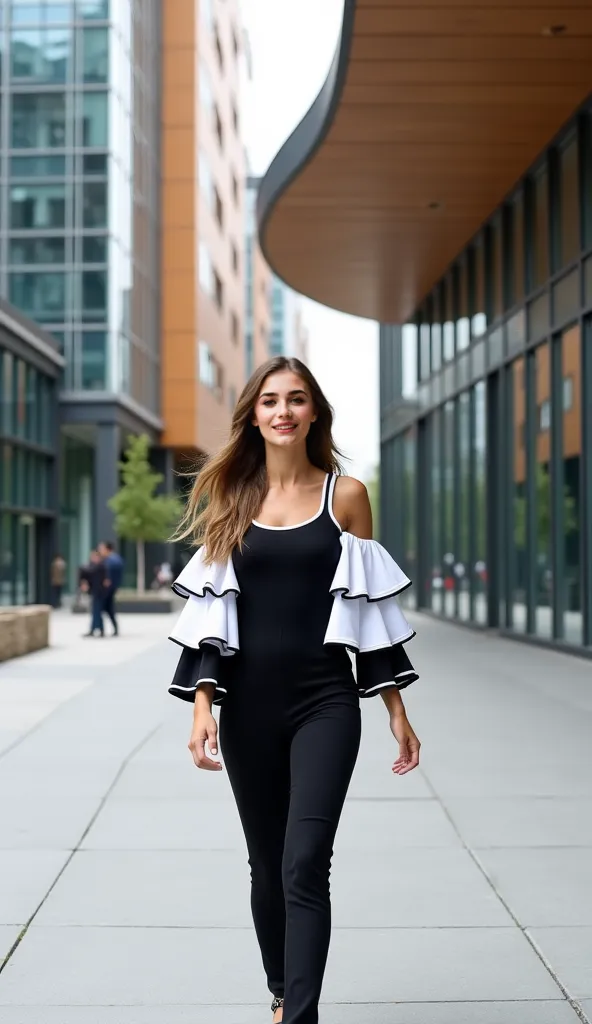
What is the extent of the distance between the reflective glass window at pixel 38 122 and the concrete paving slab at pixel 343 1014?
123 ft

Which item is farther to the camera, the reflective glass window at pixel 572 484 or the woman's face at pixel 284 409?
the reflective glass window at pixel 572 484

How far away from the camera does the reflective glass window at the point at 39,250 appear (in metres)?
39.0

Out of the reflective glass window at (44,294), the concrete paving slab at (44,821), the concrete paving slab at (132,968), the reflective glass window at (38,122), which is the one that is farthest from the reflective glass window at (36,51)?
the concrete paving slab at (132,968)

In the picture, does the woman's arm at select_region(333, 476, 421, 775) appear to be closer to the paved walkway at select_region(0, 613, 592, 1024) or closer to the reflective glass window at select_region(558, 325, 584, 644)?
the paved walkway at select_region(0, 613, 592, 1024)

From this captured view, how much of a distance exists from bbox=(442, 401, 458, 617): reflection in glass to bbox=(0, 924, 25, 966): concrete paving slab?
67.9 ft

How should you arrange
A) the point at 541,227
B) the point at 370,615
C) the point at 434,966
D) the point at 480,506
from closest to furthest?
the point at 370,615, the point at 434,966, the point at 541,227, the point at 480,506

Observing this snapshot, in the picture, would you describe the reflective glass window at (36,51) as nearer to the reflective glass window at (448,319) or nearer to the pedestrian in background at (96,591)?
the reflective glass window at (448,319)

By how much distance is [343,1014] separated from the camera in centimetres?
404

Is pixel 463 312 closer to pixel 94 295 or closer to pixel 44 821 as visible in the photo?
pixel 94 295

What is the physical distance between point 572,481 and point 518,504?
3.25 metres

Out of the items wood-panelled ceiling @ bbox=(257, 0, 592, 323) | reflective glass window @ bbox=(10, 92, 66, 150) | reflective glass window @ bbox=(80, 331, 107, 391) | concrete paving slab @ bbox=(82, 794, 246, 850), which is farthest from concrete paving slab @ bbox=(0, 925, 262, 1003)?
reflective glass window @ bbox=(10, 92, 66, 150)

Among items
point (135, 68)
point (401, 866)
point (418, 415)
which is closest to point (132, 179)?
point (135, 68)

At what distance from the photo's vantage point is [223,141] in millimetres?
56781

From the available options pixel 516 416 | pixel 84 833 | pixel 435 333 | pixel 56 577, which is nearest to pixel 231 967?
pixel 84 833
